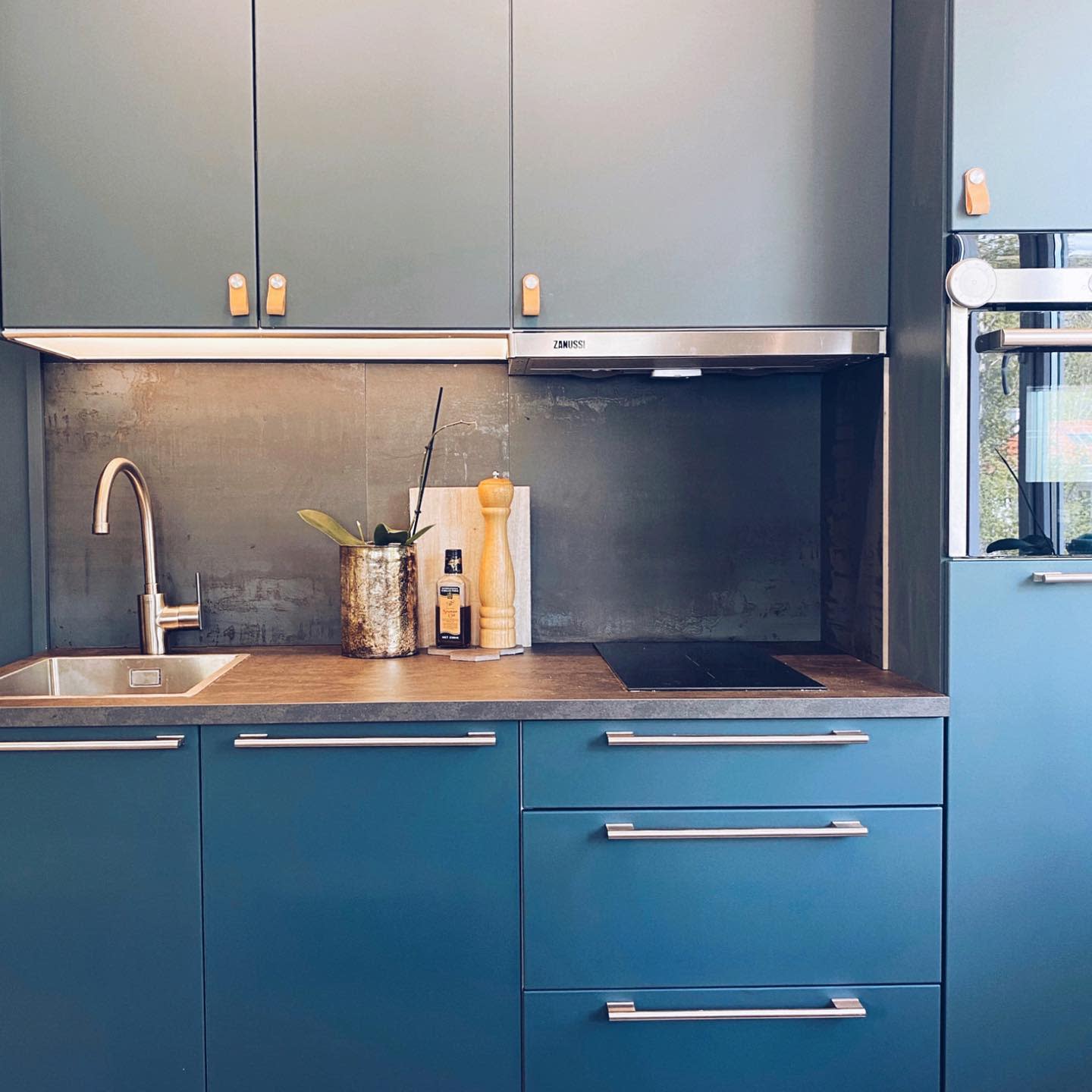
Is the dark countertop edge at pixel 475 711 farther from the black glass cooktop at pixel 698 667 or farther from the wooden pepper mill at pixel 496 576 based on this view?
the wooden pepper mill at pixel 496 576

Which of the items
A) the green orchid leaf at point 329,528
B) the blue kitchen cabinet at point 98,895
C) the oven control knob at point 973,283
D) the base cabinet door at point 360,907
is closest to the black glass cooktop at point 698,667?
the base cabinet door at point 360,907

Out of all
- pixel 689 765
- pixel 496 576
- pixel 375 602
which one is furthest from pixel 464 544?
pixel 689 765

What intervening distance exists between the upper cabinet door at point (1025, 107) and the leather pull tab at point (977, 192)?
11 mm

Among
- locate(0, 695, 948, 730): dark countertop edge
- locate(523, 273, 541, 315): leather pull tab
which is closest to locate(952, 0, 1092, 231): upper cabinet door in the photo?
locate(523, 273, 541, 315): leather pull tab

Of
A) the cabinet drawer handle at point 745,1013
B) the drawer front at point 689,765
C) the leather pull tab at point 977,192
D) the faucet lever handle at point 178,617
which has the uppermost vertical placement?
the leather pull tab at point 977,192

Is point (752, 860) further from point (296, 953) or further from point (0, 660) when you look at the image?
point (0, 660)

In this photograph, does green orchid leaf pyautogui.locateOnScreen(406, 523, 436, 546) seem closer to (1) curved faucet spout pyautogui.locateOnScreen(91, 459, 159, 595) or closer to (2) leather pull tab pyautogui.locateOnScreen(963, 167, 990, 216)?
(1) curved faucet spout pyautogui.locateOnScreen(91, 459, 159, 595)

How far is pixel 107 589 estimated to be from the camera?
2.24 metres

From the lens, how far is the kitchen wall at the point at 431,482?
7.32 feet

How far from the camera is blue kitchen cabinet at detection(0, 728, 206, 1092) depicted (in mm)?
1613

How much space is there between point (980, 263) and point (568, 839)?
1.21 m

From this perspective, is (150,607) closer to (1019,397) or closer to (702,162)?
(702,162)

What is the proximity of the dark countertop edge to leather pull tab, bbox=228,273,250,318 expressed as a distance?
77cm

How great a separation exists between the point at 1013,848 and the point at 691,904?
57cm
